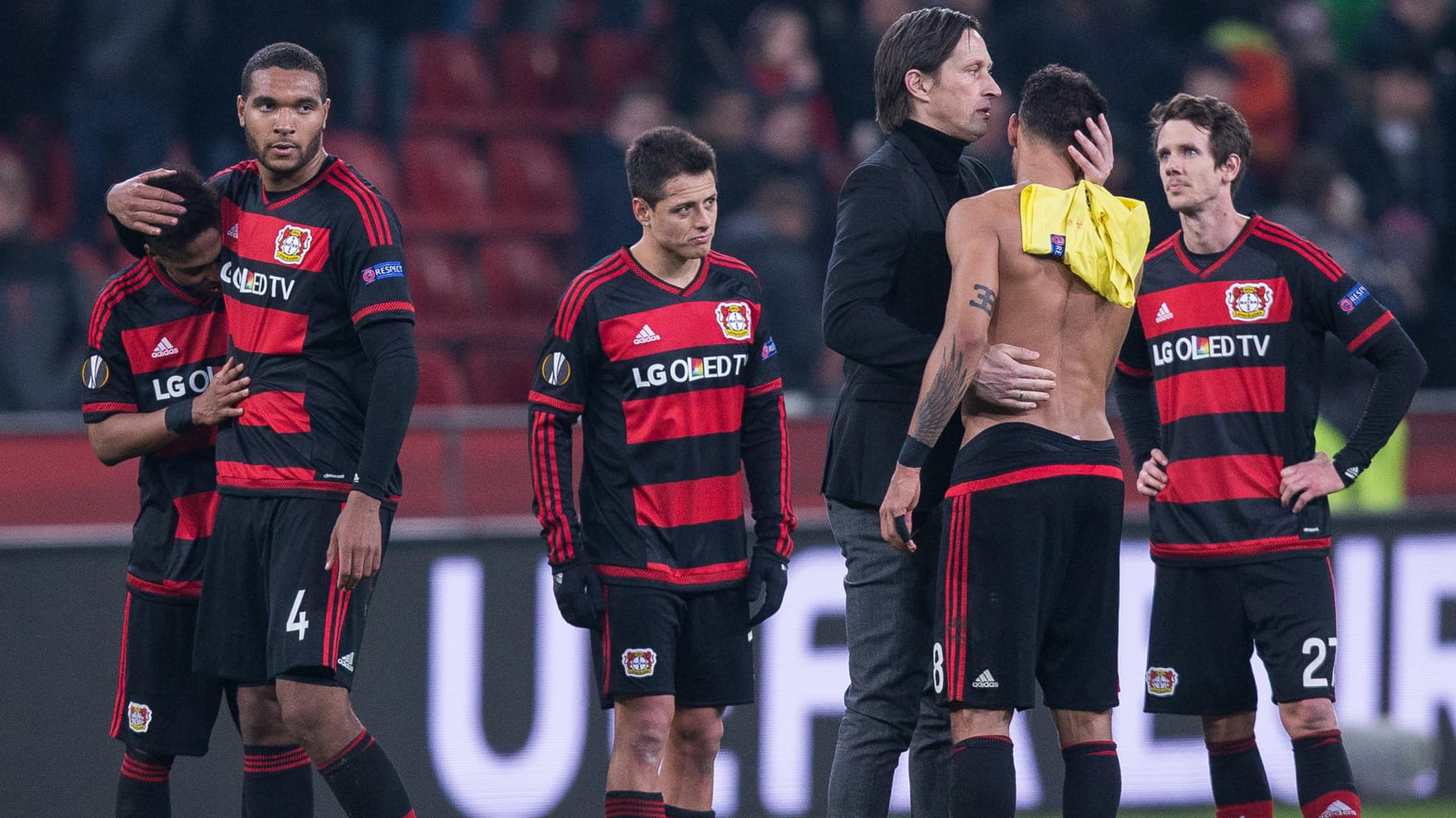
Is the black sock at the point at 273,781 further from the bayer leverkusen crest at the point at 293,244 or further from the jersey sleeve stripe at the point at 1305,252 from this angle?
the jersey sleeve stripe at the point at 1305,252

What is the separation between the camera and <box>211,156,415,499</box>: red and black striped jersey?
13.9ft

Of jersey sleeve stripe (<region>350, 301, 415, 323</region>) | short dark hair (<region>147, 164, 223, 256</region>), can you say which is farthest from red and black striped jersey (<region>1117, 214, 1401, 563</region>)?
short dark hair (<region>147, 164, 223, 256</region>)

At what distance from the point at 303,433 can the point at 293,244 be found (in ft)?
1.53

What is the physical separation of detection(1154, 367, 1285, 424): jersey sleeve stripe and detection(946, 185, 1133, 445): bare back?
2.86 ft

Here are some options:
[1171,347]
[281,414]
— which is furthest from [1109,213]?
[281,414]

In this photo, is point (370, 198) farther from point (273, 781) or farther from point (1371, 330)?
point (1371, 330)

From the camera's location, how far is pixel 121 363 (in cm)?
462

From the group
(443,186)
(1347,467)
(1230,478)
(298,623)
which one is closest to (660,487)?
(298,623)

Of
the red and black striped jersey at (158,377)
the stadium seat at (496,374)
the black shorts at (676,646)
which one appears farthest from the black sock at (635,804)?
the stadium seat at (496,374)

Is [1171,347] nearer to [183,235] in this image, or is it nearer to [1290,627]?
[1290,627]

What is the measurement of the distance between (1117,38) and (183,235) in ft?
24.4

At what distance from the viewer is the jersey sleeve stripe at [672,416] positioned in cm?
445

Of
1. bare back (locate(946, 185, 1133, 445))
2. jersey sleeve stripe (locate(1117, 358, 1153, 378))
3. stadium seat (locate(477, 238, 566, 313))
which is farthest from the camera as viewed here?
stadium seat (locate(477, 238, 566, 313))

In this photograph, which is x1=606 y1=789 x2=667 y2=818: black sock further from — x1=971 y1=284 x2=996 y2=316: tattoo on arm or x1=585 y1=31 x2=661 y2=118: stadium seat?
x1=585 y1=31 x2=661 y2=118: stadium seat
